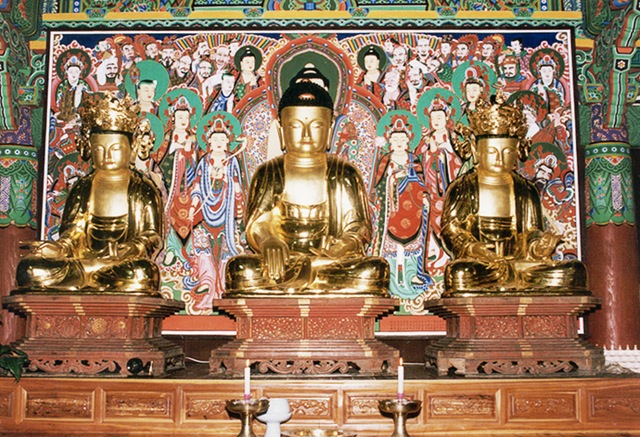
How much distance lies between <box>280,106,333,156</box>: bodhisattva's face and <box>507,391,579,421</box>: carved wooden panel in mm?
2314

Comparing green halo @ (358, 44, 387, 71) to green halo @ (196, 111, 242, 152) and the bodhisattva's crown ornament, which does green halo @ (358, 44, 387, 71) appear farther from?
the bodhisattva's crown ornament

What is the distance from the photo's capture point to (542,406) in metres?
4.76

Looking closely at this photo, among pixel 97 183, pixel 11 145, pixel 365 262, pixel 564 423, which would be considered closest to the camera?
pixel 564 423

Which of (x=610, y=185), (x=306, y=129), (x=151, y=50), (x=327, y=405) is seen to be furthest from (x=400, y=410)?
(x=151, y=50)

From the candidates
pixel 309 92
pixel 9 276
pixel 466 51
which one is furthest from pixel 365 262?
pixel 9 276

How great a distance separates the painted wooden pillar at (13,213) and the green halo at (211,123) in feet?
4.45

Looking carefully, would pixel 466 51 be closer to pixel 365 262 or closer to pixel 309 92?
pixel 309 92

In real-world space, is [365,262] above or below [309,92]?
below

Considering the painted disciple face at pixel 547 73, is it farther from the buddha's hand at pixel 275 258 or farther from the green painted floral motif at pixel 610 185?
the buddha's hand at pixel 275 258

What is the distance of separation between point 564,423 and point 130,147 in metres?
3.62

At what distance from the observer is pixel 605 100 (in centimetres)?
625

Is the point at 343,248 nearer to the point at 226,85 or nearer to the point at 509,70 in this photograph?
the point at 226,85

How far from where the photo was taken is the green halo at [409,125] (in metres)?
6.45

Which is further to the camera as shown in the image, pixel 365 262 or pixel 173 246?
pixel 173 246
